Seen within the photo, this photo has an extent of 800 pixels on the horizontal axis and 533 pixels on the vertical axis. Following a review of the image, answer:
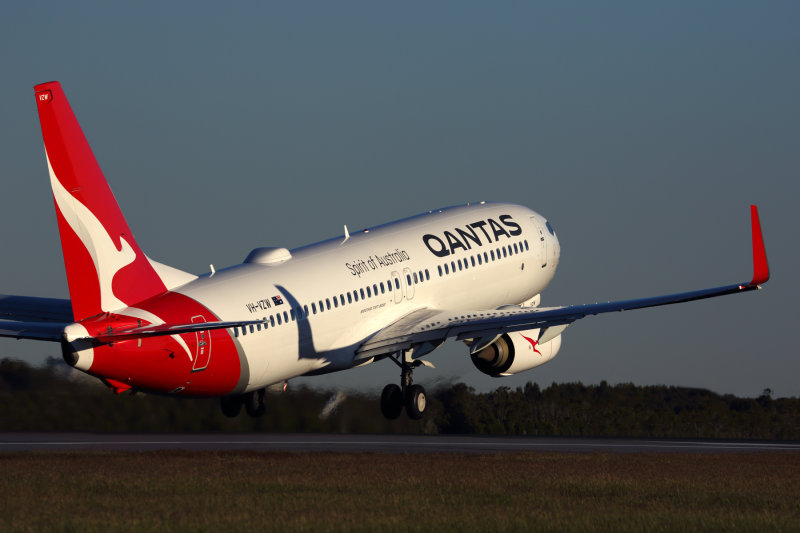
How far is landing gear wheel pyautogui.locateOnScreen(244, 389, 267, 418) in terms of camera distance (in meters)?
47.7

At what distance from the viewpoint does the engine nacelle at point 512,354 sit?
48.9m

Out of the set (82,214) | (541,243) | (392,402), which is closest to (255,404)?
(392,402)

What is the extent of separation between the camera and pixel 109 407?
4972 cm

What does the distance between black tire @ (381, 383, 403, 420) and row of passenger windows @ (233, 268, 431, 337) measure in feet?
11.2

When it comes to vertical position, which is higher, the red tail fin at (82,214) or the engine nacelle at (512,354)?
the red tail fin at (82,214)

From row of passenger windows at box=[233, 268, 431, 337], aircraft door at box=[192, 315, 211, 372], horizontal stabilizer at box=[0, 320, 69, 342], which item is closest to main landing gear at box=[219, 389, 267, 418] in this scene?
row of passenger windows at box=[233, 268, 431, 337]

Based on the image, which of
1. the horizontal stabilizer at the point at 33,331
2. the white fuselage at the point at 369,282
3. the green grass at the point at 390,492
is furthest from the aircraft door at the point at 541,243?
the horizontal stabilizer at the point at 33,331

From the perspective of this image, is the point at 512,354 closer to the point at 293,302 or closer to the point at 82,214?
the point at 293,302

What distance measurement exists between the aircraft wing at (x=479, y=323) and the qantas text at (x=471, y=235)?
8.80 feet

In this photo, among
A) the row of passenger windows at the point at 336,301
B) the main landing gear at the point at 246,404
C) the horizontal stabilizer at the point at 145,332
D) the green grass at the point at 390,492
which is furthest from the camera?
the main landing gear at the point at 246,404

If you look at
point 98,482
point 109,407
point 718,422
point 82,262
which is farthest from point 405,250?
point 718,422

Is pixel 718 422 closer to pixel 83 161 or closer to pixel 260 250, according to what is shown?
pixel 260 250

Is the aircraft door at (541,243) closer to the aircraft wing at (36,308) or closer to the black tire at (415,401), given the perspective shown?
the black tire at (415,401)

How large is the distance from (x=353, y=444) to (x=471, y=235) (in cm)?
952
